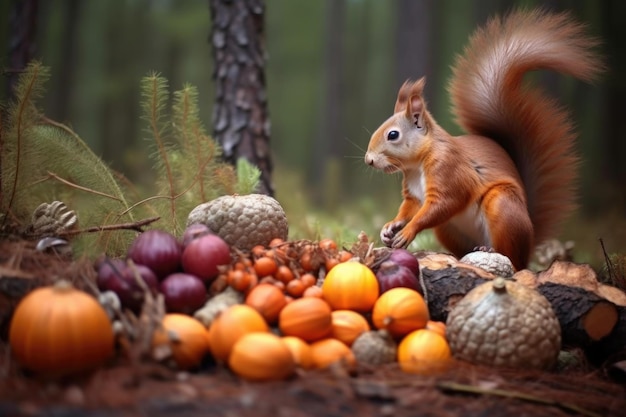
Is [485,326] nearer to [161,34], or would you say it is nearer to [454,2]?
[454,2]

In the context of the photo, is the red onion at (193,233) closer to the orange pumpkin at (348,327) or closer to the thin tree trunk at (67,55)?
Result: the orange pumpkin at (348,327)

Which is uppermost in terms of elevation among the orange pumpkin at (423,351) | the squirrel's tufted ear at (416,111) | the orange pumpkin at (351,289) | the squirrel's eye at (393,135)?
the squirrel's tufted ear at (416,111)

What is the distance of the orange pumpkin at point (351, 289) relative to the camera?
5.14 ft

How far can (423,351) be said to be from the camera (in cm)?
145

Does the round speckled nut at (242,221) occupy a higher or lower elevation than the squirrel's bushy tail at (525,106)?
lower

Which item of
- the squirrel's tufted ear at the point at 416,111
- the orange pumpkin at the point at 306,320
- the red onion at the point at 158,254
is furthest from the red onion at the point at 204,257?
the squirrel's tufted ear at the point at 416,111

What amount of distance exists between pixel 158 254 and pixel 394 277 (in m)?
0.72

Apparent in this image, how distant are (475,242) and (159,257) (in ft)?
4.43

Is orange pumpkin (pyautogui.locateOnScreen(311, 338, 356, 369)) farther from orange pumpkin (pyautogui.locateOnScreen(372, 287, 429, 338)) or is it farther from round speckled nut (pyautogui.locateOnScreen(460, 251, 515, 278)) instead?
round speckled nut (pyautogui.locateOnScreen(460, 251, 515, 278))

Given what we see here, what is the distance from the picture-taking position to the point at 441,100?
30.3ft

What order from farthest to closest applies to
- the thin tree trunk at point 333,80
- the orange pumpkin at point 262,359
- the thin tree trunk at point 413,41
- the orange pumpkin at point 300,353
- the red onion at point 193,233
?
the thin tree trunk at point 333,80, the thin tree trunk at point 413,41, the red onion at point 193,233, the orange pumpkin at point 300,353, the orange pumpkin at point 262,359

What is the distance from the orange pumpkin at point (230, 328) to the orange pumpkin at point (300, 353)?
0.08m

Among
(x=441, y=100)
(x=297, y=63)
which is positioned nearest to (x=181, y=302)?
(x=441, y=100)

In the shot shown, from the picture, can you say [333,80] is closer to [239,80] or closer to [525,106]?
[239,80]
